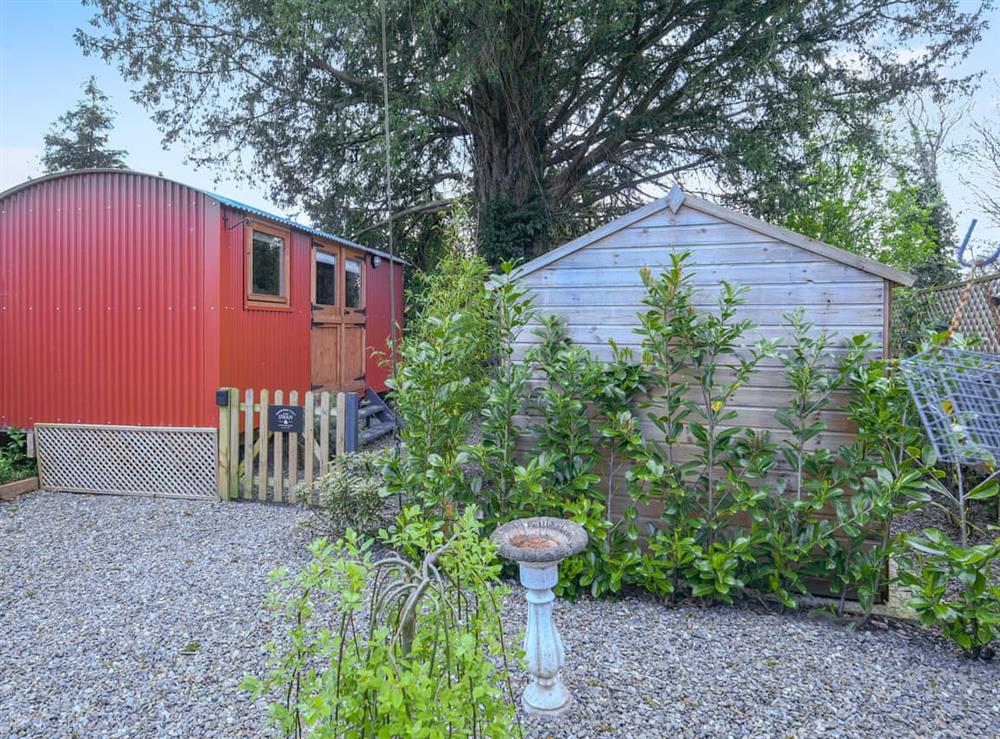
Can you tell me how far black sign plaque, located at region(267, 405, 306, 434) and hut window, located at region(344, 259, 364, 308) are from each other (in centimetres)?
340

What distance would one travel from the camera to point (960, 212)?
10.4 m

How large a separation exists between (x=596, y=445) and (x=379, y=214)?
837 centimetres

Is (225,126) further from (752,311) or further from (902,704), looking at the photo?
(902,704)

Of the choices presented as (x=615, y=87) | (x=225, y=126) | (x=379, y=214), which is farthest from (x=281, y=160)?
(x=615, y=87)

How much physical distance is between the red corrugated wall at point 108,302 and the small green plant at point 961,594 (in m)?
5.03

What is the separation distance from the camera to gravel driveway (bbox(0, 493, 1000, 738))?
6.79 feet

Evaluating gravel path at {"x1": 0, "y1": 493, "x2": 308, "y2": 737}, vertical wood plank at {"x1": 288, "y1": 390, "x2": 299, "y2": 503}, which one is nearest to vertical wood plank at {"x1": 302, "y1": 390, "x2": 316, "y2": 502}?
vertical wood plank at {"x1": 288, "y1": 390, "x2": 299, "y2": 503}

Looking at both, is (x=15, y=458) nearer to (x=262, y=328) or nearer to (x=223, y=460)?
(x=223, y=460)

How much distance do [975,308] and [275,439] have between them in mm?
5765

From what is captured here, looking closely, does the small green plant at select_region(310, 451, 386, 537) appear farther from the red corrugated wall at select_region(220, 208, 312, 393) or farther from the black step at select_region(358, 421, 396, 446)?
the black step at select_region(358, 421, 396, 446)

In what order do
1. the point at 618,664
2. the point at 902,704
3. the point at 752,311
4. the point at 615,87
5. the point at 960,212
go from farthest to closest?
the point at 960,212 < the point at 615,87 < the point at 752,311 < the point at 618,664 < the point at 902,704

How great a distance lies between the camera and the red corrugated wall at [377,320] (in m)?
8.85

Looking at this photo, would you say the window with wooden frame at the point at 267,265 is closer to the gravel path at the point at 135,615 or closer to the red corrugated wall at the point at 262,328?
the red corrugated wall at the point at 262,328

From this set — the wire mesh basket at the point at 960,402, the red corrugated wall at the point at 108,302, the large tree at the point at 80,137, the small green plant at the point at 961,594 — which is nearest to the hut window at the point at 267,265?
the red corrugated wall at the point at 108,302
